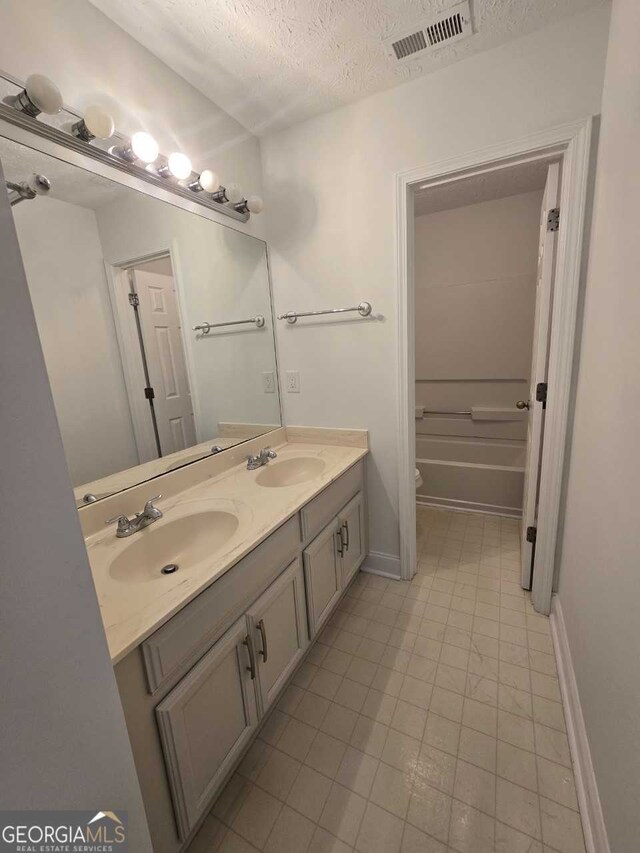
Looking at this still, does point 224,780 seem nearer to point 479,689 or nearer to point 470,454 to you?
point 479,689

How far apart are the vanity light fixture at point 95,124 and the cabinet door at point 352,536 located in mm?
1579

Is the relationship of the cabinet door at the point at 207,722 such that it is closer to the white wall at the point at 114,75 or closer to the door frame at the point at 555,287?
the door frame at the point at 555,287

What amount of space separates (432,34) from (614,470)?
1613 mm

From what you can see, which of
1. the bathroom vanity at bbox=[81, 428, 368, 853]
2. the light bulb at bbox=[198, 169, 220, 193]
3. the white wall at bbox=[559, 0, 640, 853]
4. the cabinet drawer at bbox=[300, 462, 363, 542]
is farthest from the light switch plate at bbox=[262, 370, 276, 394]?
the white wall at bbox=[559, 0, 640, 853]

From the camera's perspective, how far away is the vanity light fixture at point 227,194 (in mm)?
1550

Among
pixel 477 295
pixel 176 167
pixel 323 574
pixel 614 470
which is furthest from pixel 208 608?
pixel 477 295

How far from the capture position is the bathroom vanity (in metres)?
0.79

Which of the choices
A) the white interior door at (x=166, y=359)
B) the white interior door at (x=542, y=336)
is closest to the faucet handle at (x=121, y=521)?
the white interior door at (x=166, y=359)

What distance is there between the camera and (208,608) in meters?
0.91

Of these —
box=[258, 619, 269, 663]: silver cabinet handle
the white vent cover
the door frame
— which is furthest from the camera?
the door frame

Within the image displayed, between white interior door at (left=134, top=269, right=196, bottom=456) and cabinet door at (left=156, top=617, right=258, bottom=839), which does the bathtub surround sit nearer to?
white interior door at (left=134, top=269, right=196, bottom=456)

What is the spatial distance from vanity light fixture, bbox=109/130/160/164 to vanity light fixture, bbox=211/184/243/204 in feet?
1.26

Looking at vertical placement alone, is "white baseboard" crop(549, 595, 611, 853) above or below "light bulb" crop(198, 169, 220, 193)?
below

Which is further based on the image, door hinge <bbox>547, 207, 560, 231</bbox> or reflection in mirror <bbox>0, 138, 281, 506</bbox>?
door hinge <bbox>547, 207, 560, 231</bbox>
